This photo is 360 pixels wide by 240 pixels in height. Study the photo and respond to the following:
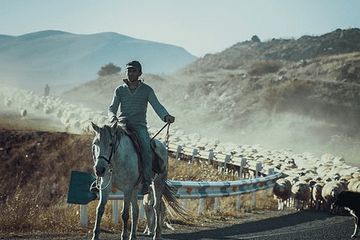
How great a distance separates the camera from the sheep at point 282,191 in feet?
65.6

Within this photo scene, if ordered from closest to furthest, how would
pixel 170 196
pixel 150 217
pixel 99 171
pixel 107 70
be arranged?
pixel 99 171, pixel 170 196, pixel 150 217, pixel 107 70

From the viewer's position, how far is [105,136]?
888 cm

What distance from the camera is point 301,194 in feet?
63.4

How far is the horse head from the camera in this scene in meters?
8.70

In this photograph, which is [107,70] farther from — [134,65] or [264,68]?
[134,65]

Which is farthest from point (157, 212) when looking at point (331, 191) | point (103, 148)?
point (331, 191)

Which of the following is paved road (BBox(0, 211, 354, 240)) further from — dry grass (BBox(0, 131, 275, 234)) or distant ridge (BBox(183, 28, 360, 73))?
distant ridge (BBox(183, 28, 360, 73))

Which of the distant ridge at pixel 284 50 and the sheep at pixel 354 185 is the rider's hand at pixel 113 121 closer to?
the sheep at pixel 354 185

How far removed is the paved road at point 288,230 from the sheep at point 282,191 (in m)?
2.63

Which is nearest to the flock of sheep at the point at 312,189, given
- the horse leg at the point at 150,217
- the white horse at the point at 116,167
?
the horse leg at the point at 150,217

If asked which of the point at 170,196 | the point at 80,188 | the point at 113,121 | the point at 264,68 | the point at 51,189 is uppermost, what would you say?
the point at 264,68

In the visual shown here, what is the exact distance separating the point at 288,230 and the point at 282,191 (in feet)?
20.0

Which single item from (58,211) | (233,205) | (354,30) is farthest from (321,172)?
(354,30)

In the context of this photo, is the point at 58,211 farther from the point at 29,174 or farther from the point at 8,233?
the point at 29,174
